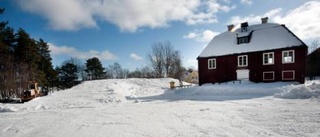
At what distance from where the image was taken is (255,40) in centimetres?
2577

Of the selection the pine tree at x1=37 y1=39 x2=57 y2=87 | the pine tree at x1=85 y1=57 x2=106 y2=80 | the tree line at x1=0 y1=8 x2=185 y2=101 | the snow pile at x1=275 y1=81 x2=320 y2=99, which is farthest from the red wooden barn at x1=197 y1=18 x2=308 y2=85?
the pine tree at x1=85 y1=57 x2=106 y2=80

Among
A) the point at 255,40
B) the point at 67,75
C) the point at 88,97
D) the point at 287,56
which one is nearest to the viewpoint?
the point at 88,97

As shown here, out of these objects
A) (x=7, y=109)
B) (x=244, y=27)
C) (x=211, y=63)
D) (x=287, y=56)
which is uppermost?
(x=244, y=27)

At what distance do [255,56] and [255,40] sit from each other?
2.49 meters

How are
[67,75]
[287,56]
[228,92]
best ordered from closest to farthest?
[228,92] < [287,56] < [67,75]

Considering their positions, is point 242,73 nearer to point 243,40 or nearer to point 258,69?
point 258,69

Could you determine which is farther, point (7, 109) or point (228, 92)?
point (228, 92)

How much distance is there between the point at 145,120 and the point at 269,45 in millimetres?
20968

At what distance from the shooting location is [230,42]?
27609 millimetres

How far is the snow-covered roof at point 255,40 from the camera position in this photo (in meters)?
23.6

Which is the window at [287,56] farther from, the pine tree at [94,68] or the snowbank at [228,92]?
the pine tree at [94,68]

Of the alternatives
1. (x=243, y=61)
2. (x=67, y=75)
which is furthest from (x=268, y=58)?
(x=67, y=75)

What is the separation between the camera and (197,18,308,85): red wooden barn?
22.7 m

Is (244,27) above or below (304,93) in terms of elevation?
above
